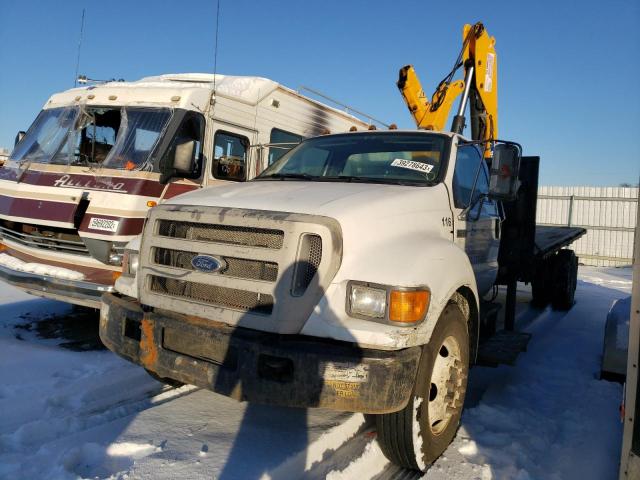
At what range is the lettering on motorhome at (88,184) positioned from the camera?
5453 mm

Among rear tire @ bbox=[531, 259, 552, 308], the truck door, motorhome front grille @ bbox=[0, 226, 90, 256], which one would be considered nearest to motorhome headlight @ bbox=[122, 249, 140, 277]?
motorhome front grille @ bbox=[0, 226, 90, 256]

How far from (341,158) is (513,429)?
8.42 ft

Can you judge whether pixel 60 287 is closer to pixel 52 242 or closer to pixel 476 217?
pixel 52 242

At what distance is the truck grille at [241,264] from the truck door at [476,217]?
1.66m

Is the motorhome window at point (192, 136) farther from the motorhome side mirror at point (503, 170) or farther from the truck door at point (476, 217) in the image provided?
the motorhome side mirror at point (503, 170)

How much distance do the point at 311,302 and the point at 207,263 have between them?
2.33ft

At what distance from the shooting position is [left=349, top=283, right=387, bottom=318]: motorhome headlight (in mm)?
2643

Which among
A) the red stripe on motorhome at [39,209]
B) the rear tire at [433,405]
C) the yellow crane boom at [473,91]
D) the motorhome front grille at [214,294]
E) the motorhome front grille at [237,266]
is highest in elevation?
the yellow crane boom at [473,91]

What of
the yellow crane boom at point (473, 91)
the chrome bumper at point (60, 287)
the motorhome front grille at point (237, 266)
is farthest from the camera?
the yellow crane boom at point (473, 91)

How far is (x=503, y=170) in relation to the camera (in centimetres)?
396

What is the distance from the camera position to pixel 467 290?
3.46m

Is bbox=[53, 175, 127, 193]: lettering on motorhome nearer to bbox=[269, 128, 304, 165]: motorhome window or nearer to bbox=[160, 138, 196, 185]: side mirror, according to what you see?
bbox=[160, 138, 196, 185]: side mirror

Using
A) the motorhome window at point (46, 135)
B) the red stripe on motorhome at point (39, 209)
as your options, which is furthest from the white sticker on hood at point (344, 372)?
the motorhome window at point (46, 135)

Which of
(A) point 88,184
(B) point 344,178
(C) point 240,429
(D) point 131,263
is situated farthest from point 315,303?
(A) point 88,184
